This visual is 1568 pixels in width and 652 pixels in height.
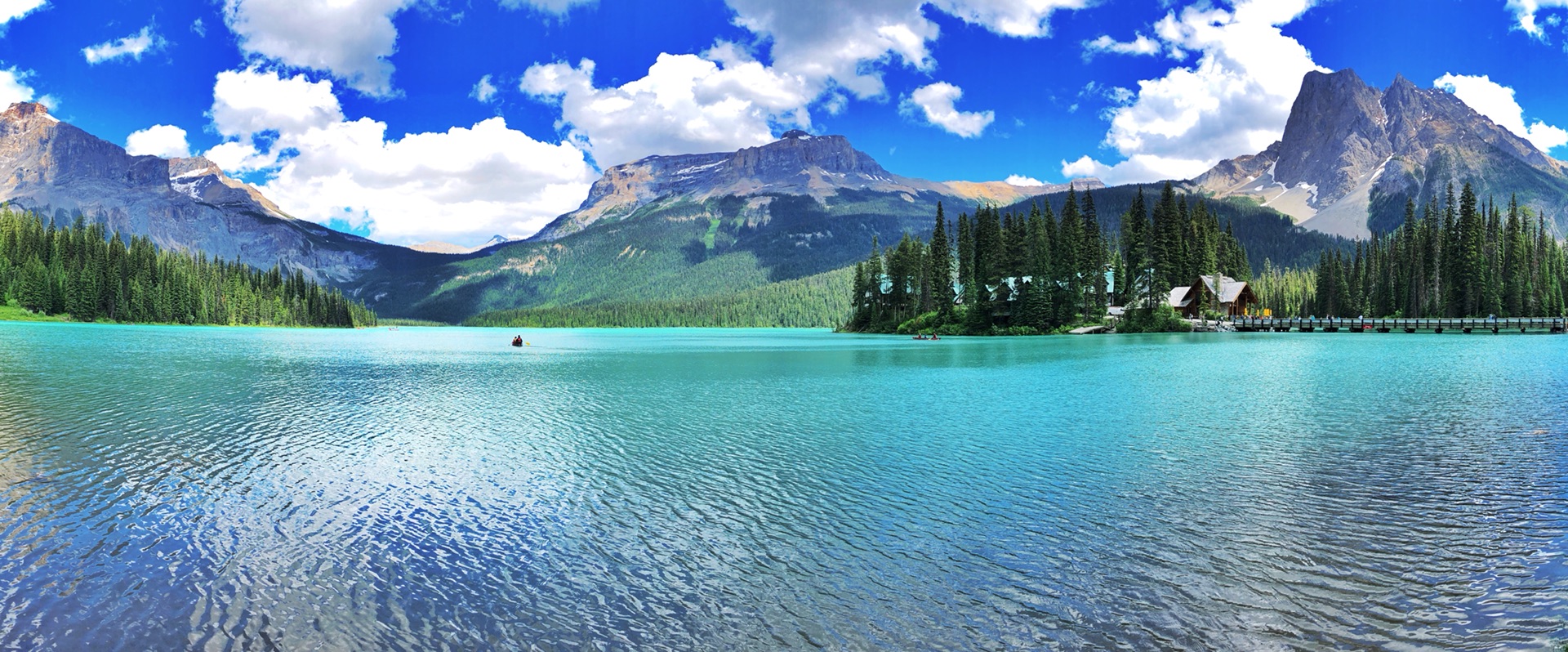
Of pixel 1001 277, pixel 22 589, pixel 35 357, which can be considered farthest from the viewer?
pixel 1001 277

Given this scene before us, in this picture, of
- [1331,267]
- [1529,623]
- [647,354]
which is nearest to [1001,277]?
[647,354]

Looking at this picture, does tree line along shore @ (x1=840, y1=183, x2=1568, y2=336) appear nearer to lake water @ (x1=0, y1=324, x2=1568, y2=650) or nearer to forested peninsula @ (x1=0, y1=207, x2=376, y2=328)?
lake water @ (x1=0, y1=324, x2=1568, y2=650)

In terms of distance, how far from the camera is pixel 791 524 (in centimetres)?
1631

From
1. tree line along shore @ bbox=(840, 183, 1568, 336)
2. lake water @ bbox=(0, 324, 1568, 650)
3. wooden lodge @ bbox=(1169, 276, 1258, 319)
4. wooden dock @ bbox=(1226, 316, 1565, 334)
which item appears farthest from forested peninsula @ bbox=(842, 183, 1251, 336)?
lake water @ bbox=(0, 324, 1568, 650)

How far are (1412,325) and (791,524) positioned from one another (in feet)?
454

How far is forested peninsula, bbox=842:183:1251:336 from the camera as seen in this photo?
123125mm

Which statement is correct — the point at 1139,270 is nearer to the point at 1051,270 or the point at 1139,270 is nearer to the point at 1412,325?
the point at 1051,270

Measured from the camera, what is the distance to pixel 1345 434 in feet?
85.0

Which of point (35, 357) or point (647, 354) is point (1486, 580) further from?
point (35, 357)

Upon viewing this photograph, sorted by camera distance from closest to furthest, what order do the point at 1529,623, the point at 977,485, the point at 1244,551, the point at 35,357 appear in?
the point at 1529,623 → the point at 1244,551 → the point at 977,485 → the point at 35,357

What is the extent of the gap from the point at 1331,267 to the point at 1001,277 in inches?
3339

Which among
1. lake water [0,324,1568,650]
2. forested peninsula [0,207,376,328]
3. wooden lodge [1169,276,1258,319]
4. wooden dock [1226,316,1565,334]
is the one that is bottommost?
lake water [0,324,1568,650]

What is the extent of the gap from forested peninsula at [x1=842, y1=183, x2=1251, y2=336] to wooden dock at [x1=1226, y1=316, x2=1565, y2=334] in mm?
14439

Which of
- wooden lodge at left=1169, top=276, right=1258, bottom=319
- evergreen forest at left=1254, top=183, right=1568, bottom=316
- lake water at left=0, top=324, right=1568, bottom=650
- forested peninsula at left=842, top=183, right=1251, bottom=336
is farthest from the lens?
wooden lodge at left=1169, top=276, right=1258, bottom=319
